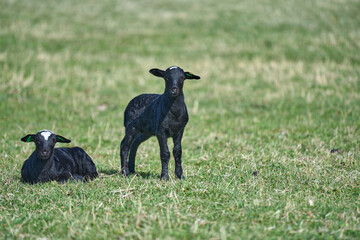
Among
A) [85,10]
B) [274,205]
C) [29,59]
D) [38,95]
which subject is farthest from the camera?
[85,10]

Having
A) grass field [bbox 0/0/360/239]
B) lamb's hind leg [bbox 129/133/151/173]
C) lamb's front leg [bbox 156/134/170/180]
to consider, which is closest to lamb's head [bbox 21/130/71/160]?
grass field [bbox 0/0/360/239]

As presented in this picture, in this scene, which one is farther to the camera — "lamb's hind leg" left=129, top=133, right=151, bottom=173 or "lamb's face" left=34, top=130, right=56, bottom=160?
"lamb's hind leg" left=129, top=133, right=151, bottom=173

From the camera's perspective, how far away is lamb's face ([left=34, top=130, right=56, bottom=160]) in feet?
25.6

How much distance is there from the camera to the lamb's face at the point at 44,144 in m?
7.80

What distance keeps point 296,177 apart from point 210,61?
50.7 ft

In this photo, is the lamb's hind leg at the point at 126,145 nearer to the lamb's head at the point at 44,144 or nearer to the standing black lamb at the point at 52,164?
the standing black lamb at the point at 52,164

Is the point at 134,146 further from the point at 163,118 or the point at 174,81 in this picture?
the point at 174,81

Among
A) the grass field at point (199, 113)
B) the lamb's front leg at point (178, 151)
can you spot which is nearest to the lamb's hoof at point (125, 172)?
the grass field at point (199, 113)

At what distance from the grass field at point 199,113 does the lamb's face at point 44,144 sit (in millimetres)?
555

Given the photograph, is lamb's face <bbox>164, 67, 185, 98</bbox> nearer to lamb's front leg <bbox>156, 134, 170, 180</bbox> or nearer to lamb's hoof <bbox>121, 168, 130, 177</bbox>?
lamb's front leg <bbox>156, 134, 170, 180</bbox>

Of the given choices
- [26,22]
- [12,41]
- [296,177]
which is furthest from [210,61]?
[296,177]

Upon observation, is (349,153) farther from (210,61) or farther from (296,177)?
(210,61)

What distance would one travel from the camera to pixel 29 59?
21.1m

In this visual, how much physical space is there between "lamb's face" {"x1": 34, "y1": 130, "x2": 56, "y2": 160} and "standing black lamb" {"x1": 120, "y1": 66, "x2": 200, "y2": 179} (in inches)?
55.1
